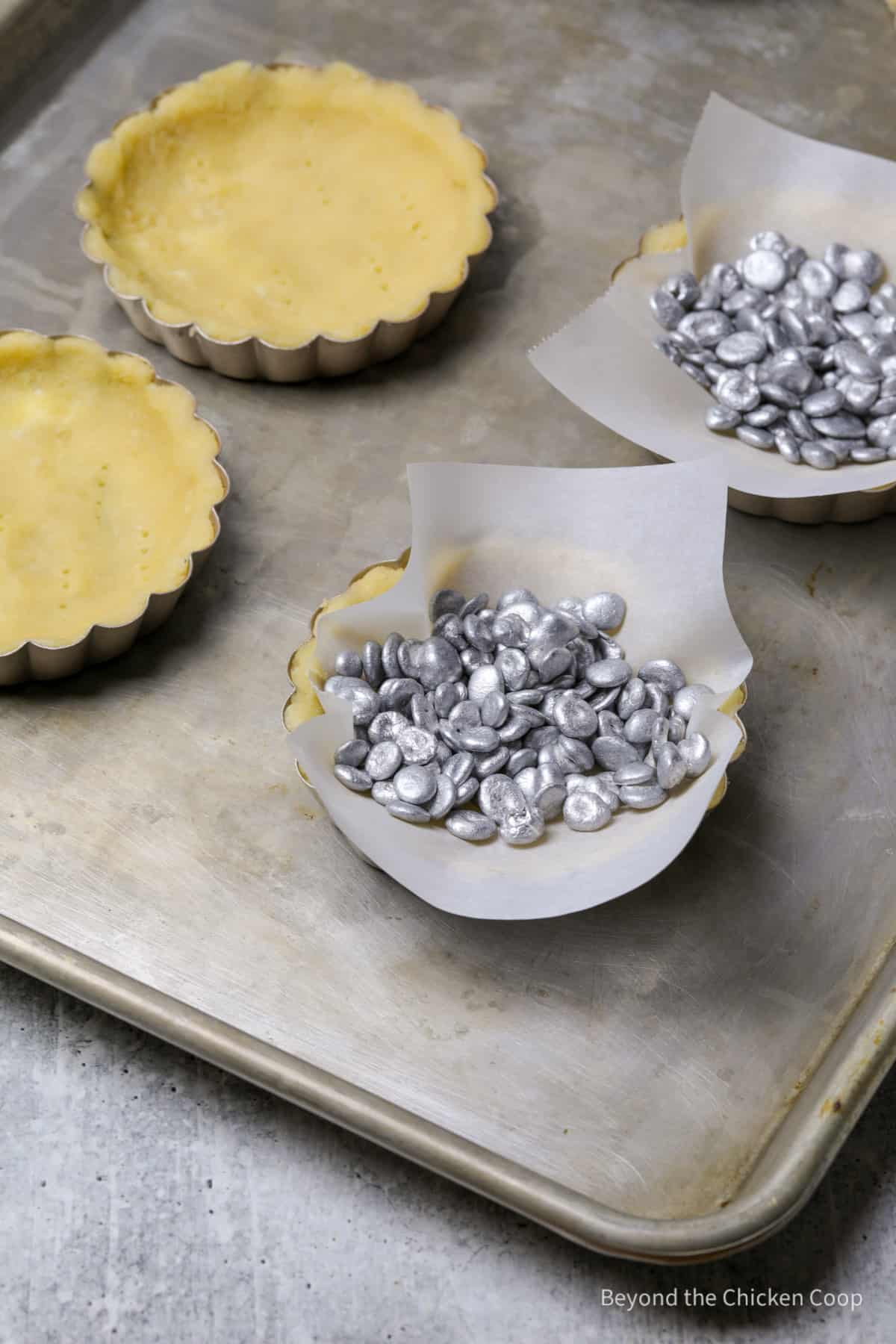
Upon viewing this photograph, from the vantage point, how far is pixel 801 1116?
1250mm

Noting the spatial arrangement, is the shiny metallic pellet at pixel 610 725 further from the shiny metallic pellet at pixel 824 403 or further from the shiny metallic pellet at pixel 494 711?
the shiny metallic pellet at pixel 824 403

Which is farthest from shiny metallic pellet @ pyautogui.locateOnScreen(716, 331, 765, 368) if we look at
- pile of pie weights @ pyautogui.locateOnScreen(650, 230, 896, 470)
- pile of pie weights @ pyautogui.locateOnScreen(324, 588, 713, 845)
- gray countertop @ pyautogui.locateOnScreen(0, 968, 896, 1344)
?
gray countertop @ pyautogui.locateOnScreen(0, 968, 896, 1344)

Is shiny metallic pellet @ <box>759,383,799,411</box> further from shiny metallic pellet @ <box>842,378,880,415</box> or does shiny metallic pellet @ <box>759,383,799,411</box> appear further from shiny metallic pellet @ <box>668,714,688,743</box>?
shiny metallic pellet @ <box>668,714,688,743</box>

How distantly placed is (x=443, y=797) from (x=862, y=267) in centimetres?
82

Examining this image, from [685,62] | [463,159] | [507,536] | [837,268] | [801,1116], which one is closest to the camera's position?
[801,1116]

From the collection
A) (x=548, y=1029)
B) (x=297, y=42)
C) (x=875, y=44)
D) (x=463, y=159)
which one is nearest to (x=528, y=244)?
(x=463, y=159)

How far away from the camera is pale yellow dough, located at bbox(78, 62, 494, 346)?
171cm

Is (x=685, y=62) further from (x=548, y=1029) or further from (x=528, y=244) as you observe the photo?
(x=548, y=1029)

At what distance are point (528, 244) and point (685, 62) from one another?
0.41 metres

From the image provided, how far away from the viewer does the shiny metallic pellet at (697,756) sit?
128 centimetres

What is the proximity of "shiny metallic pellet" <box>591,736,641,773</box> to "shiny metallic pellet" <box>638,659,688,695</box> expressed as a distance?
7 cm

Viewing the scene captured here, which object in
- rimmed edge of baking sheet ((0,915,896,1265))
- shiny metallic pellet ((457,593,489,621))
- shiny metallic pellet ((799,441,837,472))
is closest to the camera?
rimmed edge of baking sheet ((0,915,896,1265))

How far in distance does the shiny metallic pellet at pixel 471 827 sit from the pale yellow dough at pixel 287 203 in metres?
0.62

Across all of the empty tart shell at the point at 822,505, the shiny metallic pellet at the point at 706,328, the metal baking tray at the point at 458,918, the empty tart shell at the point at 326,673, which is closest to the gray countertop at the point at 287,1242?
the metal baking tray at the point at 458,918
